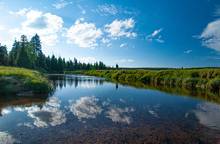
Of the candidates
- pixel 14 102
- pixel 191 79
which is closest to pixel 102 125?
pixel 14 102

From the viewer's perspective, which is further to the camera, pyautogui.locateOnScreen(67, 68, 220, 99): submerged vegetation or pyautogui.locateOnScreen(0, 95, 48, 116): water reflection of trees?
pyautogui.locateOnScreen(67, 68, 220, 99): submerged vegetation

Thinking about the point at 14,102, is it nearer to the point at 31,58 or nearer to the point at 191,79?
the point at 191,79

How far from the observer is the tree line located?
6862cm

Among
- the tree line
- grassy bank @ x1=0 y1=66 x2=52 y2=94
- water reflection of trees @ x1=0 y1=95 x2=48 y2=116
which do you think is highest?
the tree line

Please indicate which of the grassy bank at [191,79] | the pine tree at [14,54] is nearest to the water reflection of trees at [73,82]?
the grassy bank at [191,79]

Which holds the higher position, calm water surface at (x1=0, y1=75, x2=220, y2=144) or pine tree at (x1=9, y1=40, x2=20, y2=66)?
pine tree at (x1=9, y1=40, x2=20, y2=66)

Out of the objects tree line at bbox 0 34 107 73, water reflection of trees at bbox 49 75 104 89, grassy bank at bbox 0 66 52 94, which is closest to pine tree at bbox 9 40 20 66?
tree line at bbox 0 34 107 73

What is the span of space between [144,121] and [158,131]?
2.43 meters

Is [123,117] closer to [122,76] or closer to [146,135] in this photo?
[146,135]

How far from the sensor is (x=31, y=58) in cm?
7819

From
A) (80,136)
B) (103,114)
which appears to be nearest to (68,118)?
(103,114)

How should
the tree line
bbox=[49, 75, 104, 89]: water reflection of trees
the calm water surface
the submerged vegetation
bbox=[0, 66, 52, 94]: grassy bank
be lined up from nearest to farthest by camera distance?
1. the calm water surface
2. bbox=[0, 66, 52, 94]: grassy bank
3. the submerged vegetation
4. bbox=[49, 75, 104, 89]: water reflection of trees
5. the tree line

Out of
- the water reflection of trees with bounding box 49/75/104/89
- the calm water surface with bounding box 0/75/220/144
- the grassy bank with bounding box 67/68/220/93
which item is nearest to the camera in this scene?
the calm water surface with bounding box 0/75/220/144

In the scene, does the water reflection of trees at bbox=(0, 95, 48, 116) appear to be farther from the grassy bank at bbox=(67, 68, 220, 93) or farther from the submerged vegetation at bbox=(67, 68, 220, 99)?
the grassy bank at bbox=(67, 68, 220, 93)
